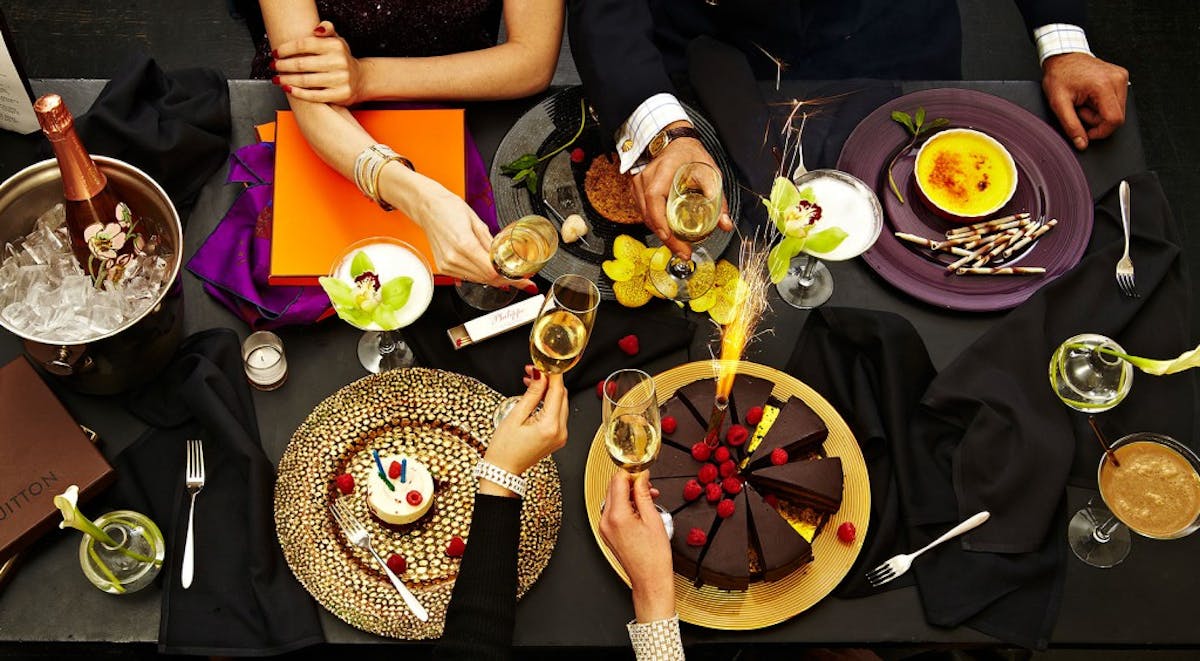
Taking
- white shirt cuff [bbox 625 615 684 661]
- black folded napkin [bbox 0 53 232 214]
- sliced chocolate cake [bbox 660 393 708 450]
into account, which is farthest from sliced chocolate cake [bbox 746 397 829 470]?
black folded napkin [bbox 0 53 232 214]

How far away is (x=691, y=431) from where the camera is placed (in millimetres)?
1737

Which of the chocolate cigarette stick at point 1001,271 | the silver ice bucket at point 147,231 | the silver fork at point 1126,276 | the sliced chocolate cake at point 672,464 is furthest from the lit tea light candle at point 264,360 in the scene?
the silver fork at point 1126,276

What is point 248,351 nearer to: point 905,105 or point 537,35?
point 537,35

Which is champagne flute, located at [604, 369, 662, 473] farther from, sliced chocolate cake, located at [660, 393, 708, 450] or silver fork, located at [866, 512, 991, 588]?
silver fork, located at [866, 512, 991, 588]

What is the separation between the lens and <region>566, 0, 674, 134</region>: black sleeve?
195 centimetres

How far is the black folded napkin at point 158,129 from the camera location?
1848mm

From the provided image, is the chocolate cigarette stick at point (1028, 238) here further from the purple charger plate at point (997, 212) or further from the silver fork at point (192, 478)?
the silver fork at point (192, 478)

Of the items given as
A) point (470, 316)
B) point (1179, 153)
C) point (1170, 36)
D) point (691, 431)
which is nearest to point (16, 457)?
point (470, 316)

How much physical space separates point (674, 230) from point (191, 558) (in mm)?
1080

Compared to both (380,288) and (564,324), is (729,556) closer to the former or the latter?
(564,324)

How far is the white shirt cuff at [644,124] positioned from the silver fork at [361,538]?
34.8 inches

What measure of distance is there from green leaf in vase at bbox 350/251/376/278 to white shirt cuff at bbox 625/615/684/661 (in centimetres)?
82

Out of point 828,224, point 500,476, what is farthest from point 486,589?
point 828,224

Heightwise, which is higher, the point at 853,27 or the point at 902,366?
the point at 853,27
